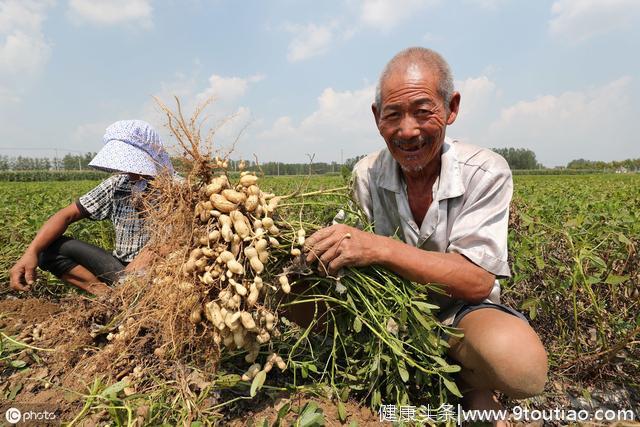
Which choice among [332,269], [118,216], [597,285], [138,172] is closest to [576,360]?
[597,285]

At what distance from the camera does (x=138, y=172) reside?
8.18 ft

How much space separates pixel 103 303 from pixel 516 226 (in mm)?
2619

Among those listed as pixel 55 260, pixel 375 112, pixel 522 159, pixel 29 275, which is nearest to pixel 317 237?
pixel 375 112

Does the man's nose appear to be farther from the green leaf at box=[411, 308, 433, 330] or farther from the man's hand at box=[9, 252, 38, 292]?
the man's hand at box=[9, 252, 38, 292]

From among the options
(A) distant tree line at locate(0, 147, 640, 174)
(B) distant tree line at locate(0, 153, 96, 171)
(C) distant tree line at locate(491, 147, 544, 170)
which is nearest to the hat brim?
(A) distant tree line at locate(0, 147, 640, 174)

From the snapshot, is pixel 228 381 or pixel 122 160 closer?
pixel 228 381

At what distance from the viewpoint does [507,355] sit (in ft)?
5.01

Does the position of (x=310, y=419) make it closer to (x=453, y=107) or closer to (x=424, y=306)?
(x=424, y=306)

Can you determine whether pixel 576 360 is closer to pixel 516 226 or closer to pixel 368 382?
pixel 516 226

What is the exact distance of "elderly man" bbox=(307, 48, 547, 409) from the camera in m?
1.55

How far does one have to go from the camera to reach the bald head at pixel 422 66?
179 cm

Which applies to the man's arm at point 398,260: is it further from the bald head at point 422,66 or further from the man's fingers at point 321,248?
the bald head at point 422,66

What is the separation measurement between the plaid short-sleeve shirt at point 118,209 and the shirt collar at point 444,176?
1.93 meters

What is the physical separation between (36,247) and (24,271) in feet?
0.59
